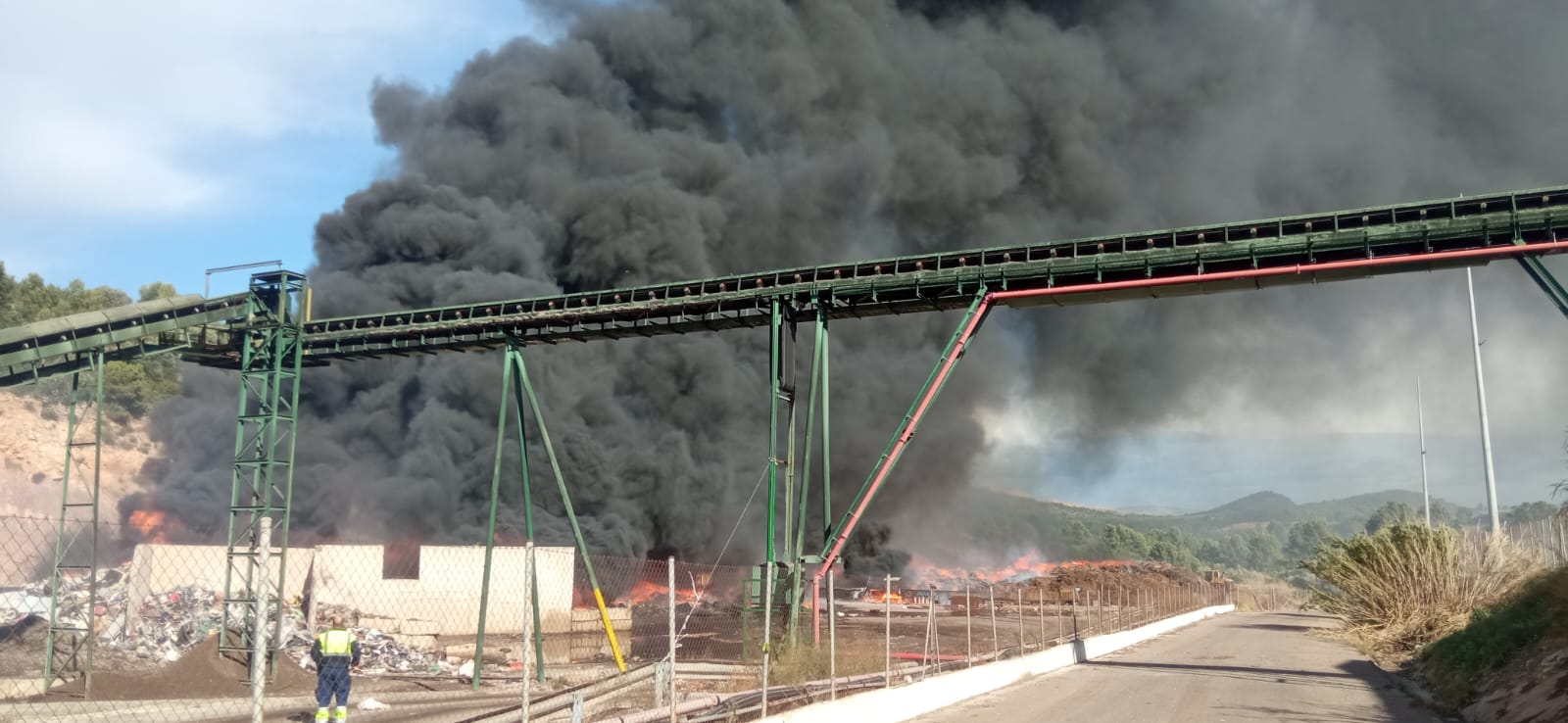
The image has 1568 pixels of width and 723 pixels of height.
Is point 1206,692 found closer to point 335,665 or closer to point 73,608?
point 335,665

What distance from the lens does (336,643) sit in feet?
41.3

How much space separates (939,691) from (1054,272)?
7910 mm

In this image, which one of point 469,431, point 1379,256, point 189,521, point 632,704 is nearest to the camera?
point 632,704

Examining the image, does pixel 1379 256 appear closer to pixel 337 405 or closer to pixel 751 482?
pixel 751 482

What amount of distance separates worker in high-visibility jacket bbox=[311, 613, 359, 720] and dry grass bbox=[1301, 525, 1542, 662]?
19.9 meters

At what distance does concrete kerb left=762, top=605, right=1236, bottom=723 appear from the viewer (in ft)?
40.1

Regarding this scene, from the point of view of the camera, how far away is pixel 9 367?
20.7m

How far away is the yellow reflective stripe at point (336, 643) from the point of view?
41.0 ft

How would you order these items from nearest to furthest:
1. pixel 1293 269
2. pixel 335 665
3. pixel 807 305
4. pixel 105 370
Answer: pixel 335 665, pixel 1293 269, pixel 807 305, pixel 105 370

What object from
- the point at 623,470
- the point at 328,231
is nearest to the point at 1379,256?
the point at 623,470

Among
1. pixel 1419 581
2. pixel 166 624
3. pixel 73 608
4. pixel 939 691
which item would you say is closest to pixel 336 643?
pixel 939 691

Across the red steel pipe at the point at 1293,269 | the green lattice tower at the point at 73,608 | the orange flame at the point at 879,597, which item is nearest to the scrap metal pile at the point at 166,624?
the green lattice tower at the point at 73,608

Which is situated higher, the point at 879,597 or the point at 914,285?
the point at 914,285

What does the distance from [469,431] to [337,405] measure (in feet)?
30.7
